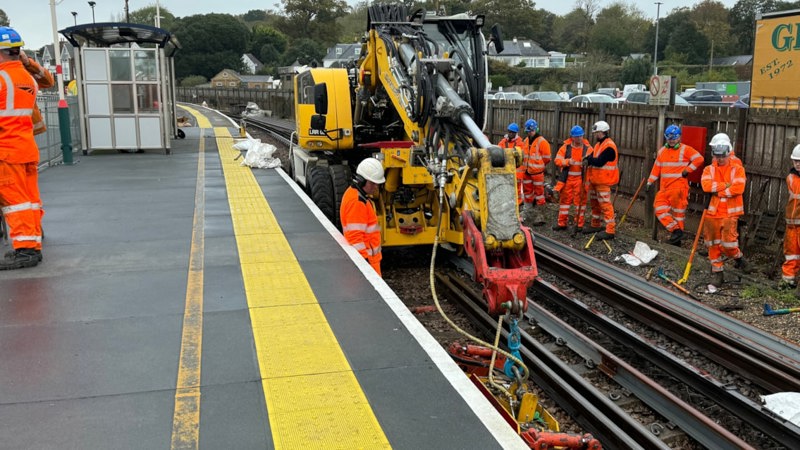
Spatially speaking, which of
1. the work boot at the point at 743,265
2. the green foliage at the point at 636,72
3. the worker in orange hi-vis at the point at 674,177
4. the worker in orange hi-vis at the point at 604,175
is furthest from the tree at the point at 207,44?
the work boot at the point at 743,265

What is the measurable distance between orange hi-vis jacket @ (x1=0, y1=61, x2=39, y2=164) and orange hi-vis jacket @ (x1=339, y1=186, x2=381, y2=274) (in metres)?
3.19

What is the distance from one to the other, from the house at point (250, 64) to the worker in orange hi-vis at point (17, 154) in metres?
97.0

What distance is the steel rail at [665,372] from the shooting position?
5461 mm

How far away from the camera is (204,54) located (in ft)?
306

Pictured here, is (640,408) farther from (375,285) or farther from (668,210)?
(668,210)

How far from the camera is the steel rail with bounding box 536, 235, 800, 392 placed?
6461 millimetres

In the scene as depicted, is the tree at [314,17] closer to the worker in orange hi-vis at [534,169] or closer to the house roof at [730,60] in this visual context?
the house roof at [730,60]

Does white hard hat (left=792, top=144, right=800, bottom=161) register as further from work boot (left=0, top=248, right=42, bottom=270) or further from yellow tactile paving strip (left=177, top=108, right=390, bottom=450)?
work boot (left=0, top=248, right=42, bottom=270)

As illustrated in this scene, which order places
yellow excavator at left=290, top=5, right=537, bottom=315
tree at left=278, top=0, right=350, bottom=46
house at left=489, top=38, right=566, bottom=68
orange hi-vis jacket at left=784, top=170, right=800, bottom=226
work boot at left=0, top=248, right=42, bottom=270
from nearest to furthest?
yellow excavator at left=290, top=5, right=537, bottom=315 < work boot at left=0, top=248, right=42, bottom=270 < orange hi-vis jacket at left=784, top=170, right=800, bottom=226 < house at left=489, top=38, right=566, bottom=68 < tree at left=278, top=0, right=350, bottom=46

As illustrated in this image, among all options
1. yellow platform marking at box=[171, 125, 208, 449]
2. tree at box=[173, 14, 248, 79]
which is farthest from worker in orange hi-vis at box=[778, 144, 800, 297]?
tree at box=[173, 14, 248, 79]

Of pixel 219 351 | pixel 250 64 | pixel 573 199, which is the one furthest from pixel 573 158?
pixel 250 64

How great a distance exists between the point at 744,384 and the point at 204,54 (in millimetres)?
94653

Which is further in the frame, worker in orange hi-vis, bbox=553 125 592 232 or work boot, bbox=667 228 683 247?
worker in orange hi-vis, bbox=553 125 592 232

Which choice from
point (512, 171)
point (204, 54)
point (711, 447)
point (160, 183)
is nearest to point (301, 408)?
point (512, 171)
